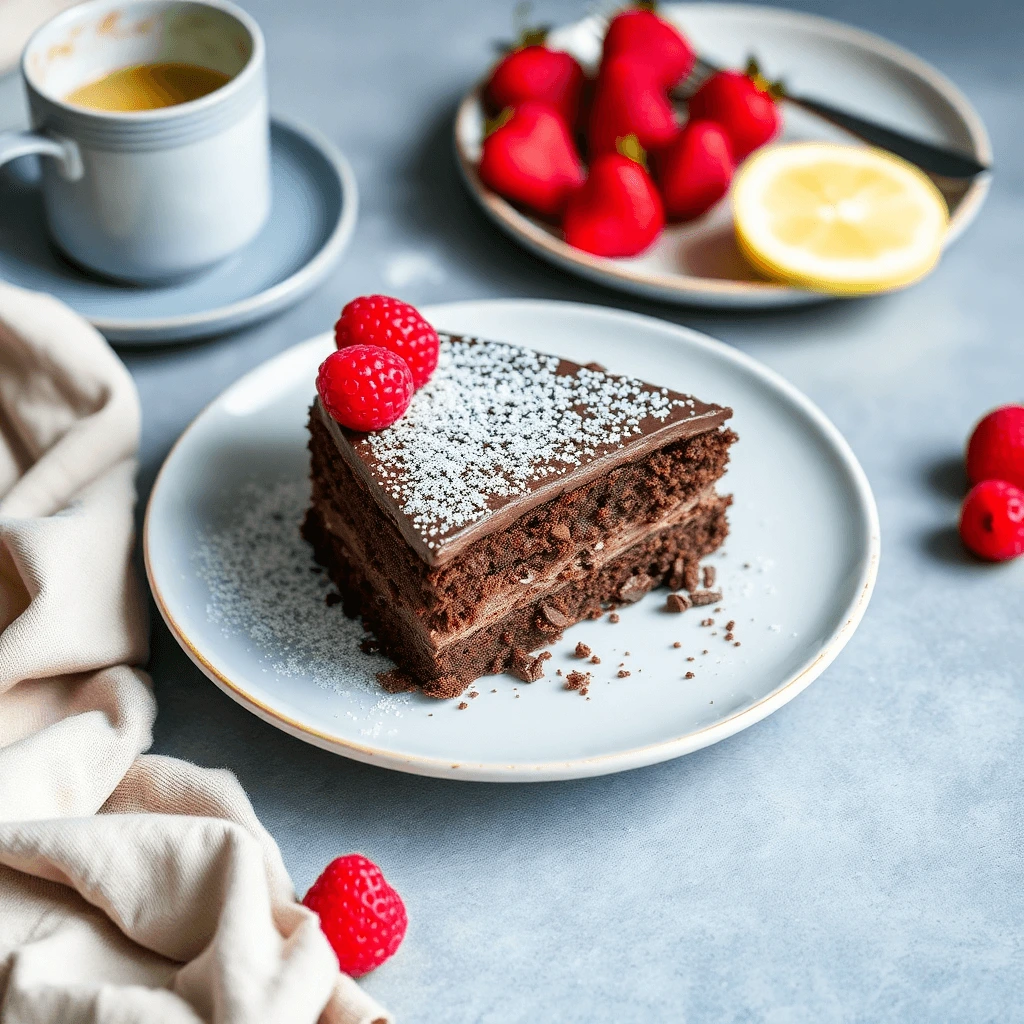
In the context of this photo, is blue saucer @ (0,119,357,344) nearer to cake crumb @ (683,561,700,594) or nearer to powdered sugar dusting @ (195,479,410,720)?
powdered sugar dusting @ (195,479,410,720)

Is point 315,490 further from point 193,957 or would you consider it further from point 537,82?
point 537,82

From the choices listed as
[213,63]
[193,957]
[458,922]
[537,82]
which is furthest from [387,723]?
[537,82]

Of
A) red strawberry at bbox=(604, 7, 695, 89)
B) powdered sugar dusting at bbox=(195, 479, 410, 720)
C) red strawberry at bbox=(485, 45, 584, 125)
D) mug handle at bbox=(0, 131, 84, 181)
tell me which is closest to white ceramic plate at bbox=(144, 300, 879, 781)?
powdered sugar dusting at bbox=(195, 479, 410, 720)

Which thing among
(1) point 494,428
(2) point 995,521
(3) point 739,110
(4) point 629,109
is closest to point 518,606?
(1) point 494,428

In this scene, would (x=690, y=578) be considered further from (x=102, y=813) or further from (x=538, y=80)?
(x=538, y=80)

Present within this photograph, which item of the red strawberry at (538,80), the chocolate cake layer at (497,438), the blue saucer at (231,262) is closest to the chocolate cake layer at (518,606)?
the chocolate cake layer at (497,438)

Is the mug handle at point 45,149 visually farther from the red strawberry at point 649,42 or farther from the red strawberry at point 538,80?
the red strawberry at point 649,42
